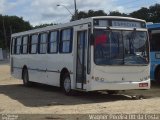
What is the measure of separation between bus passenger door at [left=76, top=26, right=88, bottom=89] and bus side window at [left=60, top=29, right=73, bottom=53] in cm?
68

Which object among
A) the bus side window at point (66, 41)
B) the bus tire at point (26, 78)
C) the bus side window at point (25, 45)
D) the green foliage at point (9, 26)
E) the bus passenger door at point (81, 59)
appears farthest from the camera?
the green foliage at point (9, 26)

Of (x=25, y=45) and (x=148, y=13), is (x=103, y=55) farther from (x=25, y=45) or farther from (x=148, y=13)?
(x=148, y=13)

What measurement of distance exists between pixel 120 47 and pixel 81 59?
1562 mm

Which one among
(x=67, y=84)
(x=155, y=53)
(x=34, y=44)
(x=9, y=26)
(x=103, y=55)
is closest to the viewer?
(x=103, y=55)

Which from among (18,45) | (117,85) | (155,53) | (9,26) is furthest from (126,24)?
(9,26)

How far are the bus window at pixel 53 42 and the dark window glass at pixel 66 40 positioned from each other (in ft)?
2.59

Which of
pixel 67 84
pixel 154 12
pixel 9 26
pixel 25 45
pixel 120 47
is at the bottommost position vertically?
pixel 67 84

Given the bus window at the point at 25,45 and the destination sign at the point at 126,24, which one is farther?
the bus window at the point at 25,45

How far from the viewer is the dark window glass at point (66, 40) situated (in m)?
18.3

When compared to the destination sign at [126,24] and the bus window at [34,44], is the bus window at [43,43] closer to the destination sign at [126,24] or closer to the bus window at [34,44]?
the bus window at [34,44]

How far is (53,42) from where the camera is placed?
2022 cm

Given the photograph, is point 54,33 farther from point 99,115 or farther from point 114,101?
point 99,115

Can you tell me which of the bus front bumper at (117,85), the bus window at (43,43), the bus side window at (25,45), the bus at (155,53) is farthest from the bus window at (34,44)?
the bus front bumper at (117,85)

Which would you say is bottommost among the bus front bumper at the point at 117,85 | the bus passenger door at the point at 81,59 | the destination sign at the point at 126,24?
the bus front bumper at the point at 117,85
